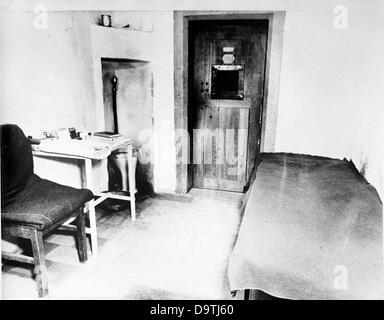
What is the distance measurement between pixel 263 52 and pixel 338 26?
2.73 feet

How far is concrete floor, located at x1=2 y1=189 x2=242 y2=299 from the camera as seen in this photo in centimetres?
240

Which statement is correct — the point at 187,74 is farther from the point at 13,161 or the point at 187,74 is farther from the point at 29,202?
the point at 29,202

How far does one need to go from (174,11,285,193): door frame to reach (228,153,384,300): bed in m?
1.46

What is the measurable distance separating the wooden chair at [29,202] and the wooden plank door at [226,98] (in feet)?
6.70

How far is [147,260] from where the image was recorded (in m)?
2.79

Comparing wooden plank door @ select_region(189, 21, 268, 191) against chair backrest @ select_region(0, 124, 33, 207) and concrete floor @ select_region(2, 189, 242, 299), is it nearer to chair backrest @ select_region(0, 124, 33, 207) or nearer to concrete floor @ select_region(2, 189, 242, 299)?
concrete floor @ select_region(2, 189, 242, 299)

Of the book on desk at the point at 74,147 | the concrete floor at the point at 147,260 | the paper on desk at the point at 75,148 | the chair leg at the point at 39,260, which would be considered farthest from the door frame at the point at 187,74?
the chair leg at the point at 39,260

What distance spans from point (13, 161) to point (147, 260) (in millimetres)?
1315

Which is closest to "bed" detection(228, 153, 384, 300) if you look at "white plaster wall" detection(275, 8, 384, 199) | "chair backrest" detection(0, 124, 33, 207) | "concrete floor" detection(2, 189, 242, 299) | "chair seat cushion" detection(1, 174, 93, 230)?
"concrete floor" detection(2, 189, 242, 299)

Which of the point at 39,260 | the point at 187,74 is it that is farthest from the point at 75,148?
the point at 187,74

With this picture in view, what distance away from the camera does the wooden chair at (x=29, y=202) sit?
7.24ft

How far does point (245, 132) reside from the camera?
13.6 feet
